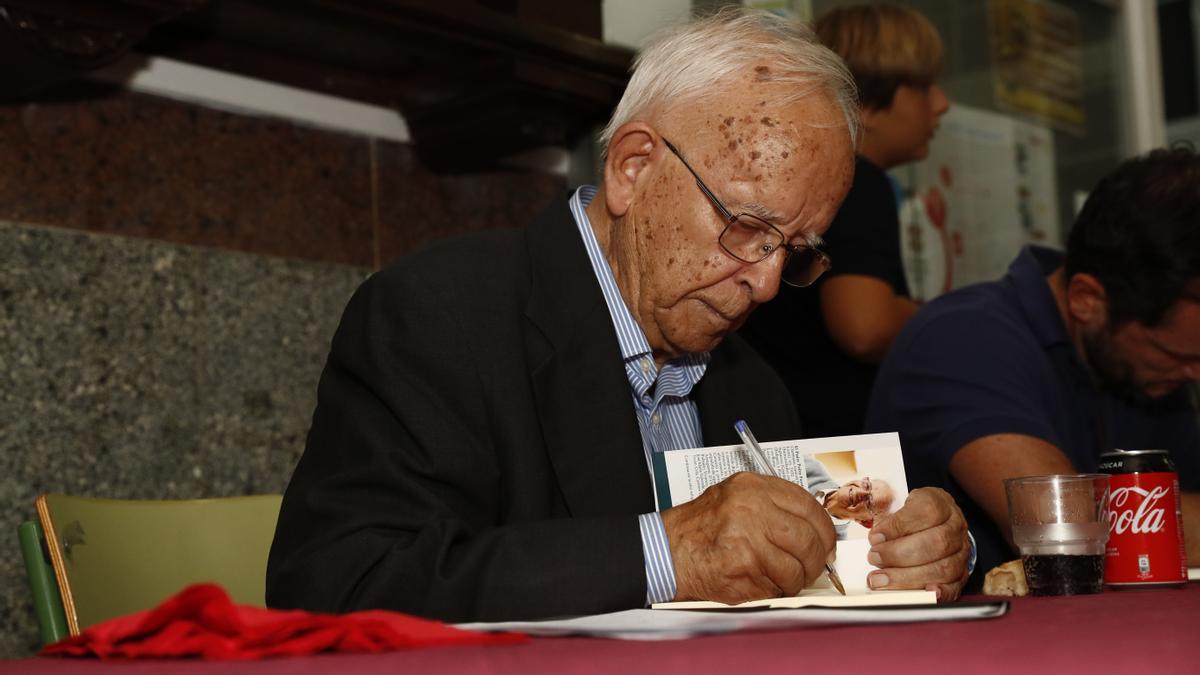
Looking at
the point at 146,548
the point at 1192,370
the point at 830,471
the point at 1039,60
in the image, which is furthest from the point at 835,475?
the point at 1039,60

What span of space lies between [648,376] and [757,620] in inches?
36.0

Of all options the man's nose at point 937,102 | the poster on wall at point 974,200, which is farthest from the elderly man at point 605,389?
the poster on wall at point 974,200

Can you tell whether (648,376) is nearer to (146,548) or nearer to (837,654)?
(146,548)

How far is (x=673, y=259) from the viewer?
1.86 m

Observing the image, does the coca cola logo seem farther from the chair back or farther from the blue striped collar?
the chair back

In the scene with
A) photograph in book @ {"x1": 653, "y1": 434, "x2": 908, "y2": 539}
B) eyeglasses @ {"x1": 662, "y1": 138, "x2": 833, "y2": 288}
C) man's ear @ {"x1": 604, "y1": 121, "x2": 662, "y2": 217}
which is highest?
man's ear @ {"x1": 604, "y1": 121, "x2": 662, "y2": 217}

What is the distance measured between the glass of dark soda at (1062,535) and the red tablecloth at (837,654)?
52cm

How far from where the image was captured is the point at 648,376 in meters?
1.94

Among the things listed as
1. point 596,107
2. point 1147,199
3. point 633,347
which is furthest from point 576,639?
point 596,107

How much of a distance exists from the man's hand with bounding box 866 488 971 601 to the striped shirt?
34cm

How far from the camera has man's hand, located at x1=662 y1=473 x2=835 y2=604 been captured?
1418mm

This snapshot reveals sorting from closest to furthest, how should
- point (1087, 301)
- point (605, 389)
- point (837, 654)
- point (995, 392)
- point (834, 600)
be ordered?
point (837, 654) → point (834, 600) → point (605, 389) → point (995, 392) → point (1087, 301)

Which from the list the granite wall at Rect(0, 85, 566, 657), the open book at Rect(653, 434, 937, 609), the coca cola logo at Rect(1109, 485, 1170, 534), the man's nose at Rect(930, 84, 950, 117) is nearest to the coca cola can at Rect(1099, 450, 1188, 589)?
the coca cola logo at Rect(1109, 485, 1170, 534)

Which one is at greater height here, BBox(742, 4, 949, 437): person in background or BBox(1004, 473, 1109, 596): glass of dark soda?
BBox(742, 4, 949, 437): person in background
